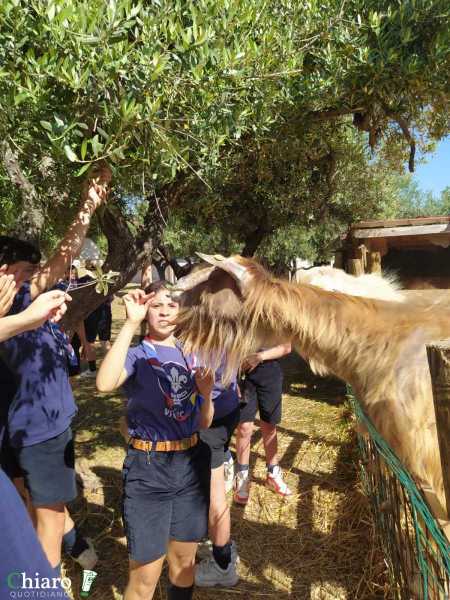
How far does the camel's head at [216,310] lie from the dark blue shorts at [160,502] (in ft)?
2.23

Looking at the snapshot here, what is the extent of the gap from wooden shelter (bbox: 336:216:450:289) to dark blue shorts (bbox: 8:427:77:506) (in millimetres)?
4873

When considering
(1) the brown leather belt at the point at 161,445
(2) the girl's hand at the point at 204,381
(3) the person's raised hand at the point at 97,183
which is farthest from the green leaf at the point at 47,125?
(1) the brown leather belt at the point at 161,445

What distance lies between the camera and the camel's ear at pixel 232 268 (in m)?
2.62

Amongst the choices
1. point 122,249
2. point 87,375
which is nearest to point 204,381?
point 122,249

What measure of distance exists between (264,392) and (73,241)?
263 centimetres

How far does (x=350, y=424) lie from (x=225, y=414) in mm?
3292

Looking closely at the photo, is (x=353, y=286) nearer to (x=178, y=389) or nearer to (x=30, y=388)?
(x=178, y=389)

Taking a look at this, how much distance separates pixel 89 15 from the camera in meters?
2.25

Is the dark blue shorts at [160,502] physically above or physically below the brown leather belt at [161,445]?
below

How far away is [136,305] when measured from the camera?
2.32 meters

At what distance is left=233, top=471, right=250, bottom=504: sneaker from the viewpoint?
422 cm

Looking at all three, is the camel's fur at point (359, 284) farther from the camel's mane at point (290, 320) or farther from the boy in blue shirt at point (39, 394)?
the boy in blue shirt at point (39, 394)

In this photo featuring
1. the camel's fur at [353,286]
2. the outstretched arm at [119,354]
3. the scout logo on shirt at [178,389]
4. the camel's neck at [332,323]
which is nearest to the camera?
the outstretched arm at [119,354]
